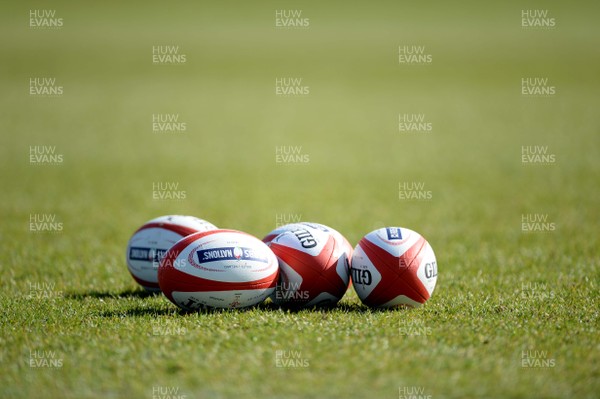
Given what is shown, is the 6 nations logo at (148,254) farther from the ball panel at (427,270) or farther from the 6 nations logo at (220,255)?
the ball panel at (427,270)

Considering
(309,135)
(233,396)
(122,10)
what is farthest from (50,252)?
(122,10)

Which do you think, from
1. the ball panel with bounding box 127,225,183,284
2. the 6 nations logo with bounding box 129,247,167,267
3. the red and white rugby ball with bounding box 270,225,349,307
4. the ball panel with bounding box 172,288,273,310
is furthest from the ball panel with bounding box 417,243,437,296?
the 6 nations logo with bounding box 129,247,167,267

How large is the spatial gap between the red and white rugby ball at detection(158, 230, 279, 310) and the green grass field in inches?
10.6

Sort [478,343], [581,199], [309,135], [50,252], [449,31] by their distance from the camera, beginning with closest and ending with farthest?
[478,343] → [50,252] → [581,199] → [309,135] → [449,31]

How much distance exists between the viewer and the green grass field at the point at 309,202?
688 cm

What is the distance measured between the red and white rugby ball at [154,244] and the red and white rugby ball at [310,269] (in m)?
1.50

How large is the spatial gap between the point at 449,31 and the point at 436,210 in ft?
192

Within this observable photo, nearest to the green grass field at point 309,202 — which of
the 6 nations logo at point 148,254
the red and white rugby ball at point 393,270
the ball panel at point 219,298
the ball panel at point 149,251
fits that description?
the ball panel at point 219,298

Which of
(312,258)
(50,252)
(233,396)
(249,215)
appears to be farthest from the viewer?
(249,215)

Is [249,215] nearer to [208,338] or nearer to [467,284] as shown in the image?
[467,284]

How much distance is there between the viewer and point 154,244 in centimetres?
1033

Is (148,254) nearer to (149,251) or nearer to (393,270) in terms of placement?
(149,251)

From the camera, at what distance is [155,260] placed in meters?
10.2

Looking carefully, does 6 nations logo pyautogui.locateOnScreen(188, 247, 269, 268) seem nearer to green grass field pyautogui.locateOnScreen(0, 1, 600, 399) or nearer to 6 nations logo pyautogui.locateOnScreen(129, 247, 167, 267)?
green grass field pyautogui.locateOnScreen(0, 1, 600, 399)
